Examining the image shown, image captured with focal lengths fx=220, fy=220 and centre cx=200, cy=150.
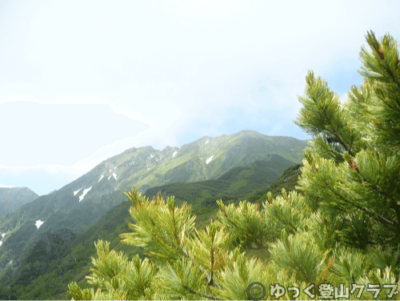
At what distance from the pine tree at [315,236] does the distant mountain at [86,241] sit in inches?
3279

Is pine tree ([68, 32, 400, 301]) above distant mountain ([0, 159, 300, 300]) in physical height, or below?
above

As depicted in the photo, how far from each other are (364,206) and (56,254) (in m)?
164

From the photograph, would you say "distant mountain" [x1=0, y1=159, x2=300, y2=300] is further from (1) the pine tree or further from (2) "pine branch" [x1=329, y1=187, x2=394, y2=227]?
(2) "pine branch" [x1=329, y1=187, x2=394, y2=227]

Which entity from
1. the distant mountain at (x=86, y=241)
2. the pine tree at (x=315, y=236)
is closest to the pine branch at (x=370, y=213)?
the pine tree at (x=315, y=236)

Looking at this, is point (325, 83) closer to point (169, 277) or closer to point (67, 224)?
point (169, 277)

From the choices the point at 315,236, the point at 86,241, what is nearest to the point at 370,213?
the point at 315,236

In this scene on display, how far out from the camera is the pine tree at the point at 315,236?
5.35 ft

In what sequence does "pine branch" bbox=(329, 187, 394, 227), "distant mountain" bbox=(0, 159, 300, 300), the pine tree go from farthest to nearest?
"distant mountain" bbox=(0, 159, 300, 300) < "pine branch" bbox=(329, 187, 394, 227) < the pine tree

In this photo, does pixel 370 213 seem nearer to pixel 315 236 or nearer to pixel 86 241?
pixel 315 236

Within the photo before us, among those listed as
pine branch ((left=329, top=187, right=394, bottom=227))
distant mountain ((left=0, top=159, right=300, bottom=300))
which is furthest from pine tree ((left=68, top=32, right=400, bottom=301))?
distant mountain ((left=0, top=159, right=300, bottom=300))

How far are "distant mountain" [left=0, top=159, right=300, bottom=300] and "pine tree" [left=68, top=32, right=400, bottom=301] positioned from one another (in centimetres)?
8329

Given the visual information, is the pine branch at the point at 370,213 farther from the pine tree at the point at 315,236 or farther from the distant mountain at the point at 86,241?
the distant mountain at the point at 86,241

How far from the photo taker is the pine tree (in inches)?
64.2

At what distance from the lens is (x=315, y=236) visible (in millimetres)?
2658
